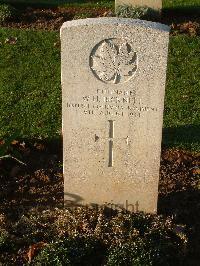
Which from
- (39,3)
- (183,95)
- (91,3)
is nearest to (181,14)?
(91,3)

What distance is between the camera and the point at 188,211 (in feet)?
19.4

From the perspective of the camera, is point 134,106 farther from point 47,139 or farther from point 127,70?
point 47,139

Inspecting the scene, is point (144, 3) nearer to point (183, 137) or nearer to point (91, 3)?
point (91, 3)

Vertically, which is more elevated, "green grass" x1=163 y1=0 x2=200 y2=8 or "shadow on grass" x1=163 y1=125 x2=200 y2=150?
"green grass" x1=163 y1=0 x2=200 y2=8

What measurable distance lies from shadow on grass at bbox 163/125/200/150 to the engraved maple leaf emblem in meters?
2.25

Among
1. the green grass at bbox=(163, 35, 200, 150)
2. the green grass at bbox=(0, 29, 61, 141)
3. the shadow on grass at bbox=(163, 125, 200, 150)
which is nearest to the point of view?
the shadow on grass at bbox=(163, 125, 200, 150)

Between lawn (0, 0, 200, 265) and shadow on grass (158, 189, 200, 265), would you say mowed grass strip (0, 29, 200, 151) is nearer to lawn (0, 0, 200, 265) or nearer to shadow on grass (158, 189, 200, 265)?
lawn (0, 0, 200, 265)

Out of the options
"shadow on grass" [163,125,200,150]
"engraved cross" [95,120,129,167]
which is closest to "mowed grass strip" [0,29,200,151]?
"shadow on grass" [163,125,200,150]

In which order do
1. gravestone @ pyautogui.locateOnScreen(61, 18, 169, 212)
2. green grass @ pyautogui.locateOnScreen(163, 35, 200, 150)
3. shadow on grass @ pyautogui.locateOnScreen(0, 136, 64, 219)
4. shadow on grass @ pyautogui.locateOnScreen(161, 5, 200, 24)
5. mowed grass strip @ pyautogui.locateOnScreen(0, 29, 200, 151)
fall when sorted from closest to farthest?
gravestone @ pyautogui.locateOnScreen(61, 18, 169, 212) < shadow on grass @ pyautogui.locateOnScreen(0, 136, 64, 219) < green grass @ pyautogui.locateOnScreen(163, 35, 200, 150) < mowed grass strip @ pyautogui.locateOnScreen(0, 29, 200, 151) < shadow on grass @ pyautogui.locateOnScreen(161, 5, 200, 24)

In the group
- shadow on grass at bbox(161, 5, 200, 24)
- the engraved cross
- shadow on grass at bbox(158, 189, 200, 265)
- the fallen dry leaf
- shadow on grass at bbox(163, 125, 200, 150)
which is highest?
shadow on grass at bbox(161, 5, 200, 24)

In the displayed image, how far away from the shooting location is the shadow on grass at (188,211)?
5.48 meters

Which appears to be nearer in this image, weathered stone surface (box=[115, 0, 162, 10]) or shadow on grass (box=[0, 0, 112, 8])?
weathered stone surface (box=[115, 0, 162, 10])

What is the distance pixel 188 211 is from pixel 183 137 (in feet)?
5.45

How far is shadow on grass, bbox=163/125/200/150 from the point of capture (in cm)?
715
